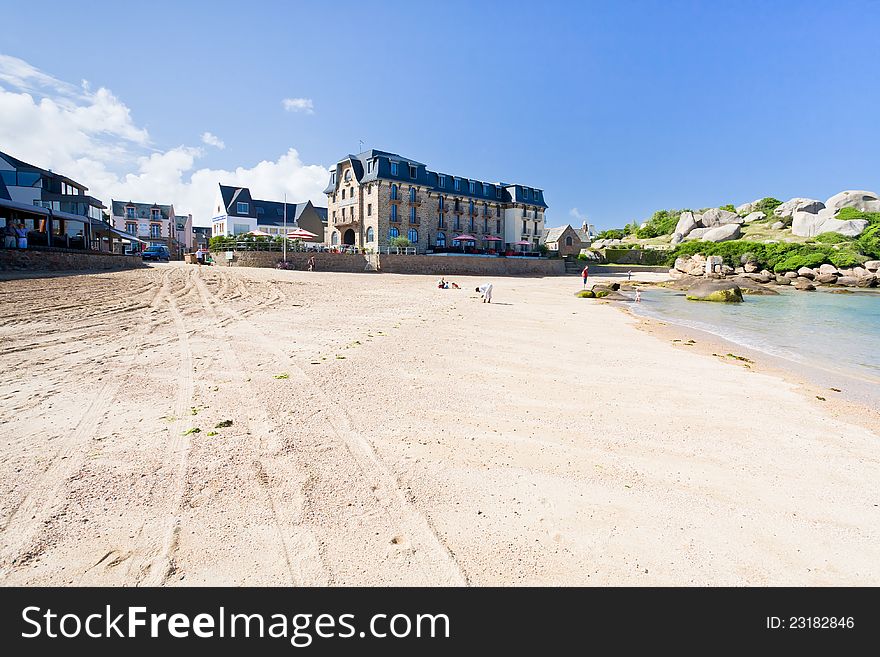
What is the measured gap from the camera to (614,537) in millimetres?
2986

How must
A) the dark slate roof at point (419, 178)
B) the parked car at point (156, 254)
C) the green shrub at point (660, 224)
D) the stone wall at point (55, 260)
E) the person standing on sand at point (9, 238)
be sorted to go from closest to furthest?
the stone wall at point (55, 260) < the person standing on sand at point (9, 238) < the parked car at point (156, 254) < the dark slate roof at point (419, 178) < the green shrub at point (660, 224)

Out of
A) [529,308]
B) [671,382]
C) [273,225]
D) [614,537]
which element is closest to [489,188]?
[273,225]

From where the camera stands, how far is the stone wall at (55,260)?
20531mm

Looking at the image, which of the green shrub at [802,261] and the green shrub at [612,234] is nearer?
the green shrub at [802,261]

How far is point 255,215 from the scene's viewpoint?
59.5m

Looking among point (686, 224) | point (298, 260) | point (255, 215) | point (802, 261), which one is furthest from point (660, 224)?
point (298, 260)

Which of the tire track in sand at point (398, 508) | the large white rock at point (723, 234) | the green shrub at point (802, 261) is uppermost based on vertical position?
the large white rock at point (723, 234)

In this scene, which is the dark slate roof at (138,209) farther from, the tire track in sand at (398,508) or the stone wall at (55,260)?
the tire track in sand at (398,508)

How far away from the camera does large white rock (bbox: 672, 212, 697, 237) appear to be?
7556 centimetres

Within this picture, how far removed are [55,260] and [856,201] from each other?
311ft

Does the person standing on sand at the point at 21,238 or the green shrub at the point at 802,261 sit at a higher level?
the green shrub at the point at 802,261

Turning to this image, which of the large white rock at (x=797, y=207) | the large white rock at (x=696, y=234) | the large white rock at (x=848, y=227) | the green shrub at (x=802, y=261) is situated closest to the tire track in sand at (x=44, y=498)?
the green shrub at (x=802, y=261)

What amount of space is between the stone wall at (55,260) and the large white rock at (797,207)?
88.1m

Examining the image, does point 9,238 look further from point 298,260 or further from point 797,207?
point 797,207
